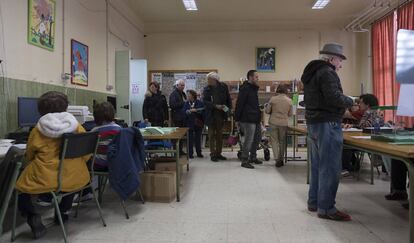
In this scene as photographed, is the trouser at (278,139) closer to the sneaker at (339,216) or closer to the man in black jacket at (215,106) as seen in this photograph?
the man in black jacket at (215,106)

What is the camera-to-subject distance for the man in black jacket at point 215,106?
5.83 meters

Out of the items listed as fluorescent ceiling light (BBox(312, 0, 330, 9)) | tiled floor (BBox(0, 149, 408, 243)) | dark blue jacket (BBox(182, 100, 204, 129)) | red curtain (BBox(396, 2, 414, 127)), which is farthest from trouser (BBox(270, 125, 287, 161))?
fluorescent ceiling light (BBox(312, 0, 330, 9))

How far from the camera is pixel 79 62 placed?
5.24 m

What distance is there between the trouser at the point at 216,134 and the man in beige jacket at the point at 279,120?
888mm

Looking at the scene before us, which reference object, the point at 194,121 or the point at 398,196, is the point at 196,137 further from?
the point at 398,196

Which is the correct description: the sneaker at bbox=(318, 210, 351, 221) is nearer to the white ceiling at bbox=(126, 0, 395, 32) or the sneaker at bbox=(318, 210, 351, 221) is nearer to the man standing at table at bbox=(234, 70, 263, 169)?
the man standing at table at bbox=(234, 70, 263, 169)

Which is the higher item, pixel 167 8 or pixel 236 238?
pixel 167 8

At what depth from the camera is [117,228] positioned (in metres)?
2.63

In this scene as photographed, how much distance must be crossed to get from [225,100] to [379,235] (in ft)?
12.3

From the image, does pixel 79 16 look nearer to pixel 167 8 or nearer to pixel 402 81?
pixel 167 8

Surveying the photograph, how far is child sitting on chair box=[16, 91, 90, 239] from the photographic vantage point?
222 centimetres

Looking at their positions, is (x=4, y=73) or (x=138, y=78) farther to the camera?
(x=138, y=78)

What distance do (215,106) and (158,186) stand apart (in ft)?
8.76

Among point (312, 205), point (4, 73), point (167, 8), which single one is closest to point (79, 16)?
point (4, 73)
